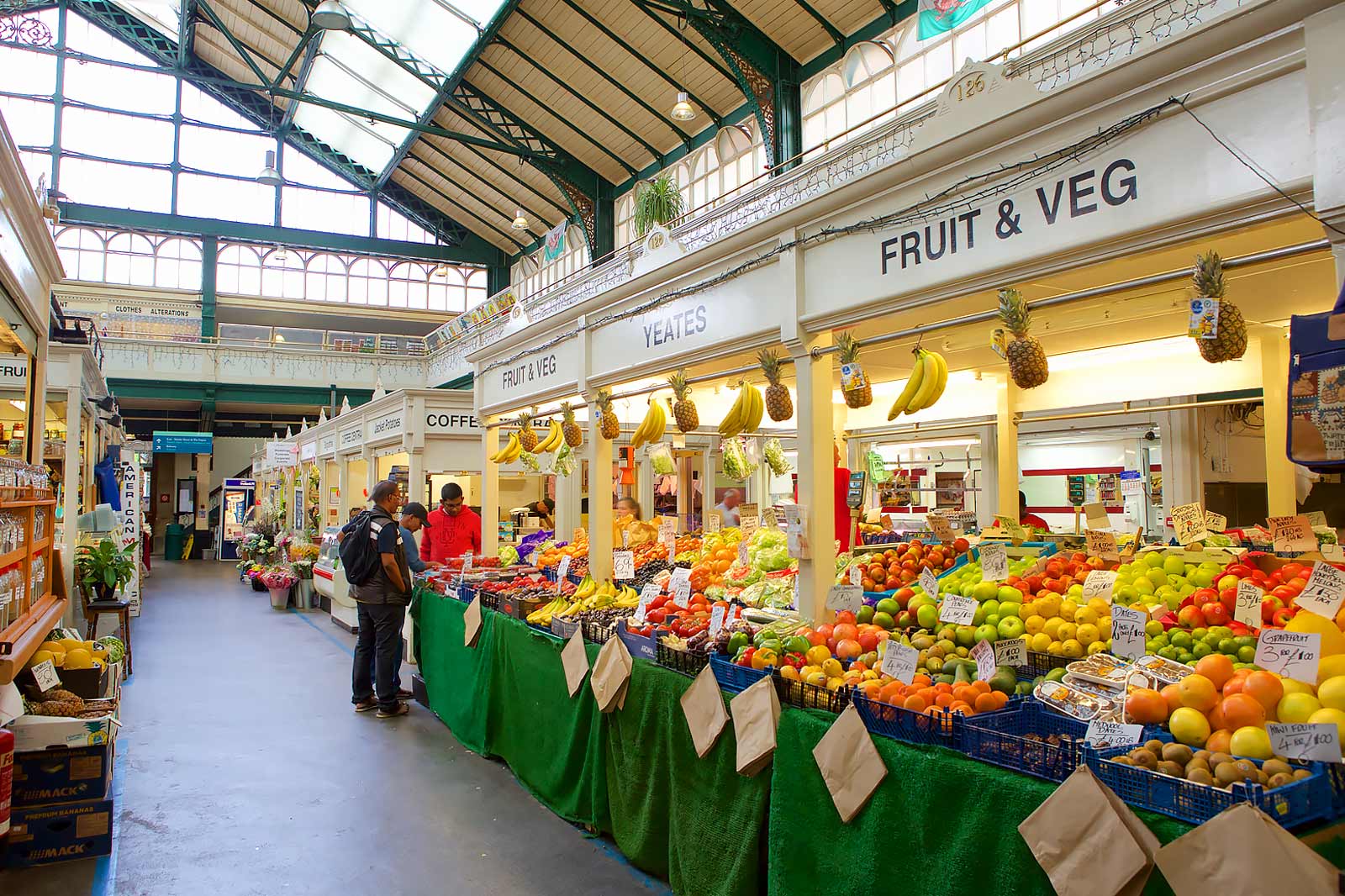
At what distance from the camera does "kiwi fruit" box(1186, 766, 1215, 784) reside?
68.2 inches

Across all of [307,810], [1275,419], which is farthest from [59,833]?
[1275,419]

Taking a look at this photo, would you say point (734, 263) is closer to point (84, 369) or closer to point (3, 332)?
point (3, 332)

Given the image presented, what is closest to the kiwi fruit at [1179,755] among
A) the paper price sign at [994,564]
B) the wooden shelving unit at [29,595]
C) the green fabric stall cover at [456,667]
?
the paper price sign at [994,564]

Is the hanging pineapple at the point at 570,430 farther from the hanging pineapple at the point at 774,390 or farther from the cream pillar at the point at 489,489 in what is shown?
the hanging pineapple at the point at 774,390

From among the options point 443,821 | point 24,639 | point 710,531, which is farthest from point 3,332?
point 710,531

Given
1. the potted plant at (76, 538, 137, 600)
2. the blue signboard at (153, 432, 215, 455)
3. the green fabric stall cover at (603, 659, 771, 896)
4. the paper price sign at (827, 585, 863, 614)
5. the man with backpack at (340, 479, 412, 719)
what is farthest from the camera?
the blue signboard at (153, 432, 215, 455)

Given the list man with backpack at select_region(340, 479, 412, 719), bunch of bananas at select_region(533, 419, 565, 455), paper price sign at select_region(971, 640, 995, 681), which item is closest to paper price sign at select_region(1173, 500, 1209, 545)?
paper price sign at select_region(971, 640, 995, 681)

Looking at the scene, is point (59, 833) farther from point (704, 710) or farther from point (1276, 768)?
point (1276, 768)

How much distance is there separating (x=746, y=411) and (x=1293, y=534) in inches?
99.0

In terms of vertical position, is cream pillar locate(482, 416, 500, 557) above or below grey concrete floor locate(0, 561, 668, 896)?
above

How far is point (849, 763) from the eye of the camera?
2.36m

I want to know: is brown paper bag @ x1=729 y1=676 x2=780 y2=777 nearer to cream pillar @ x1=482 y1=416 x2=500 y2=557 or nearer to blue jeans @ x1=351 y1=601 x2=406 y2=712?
blue jeans @ x1=351 y1=601 x2=406 y2=712

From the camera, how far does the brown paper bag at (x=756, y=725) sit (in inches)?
104

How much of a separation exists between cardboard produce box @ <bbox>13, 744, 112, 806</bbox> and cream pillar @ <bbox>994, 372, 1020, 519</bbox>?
620 centimetres
